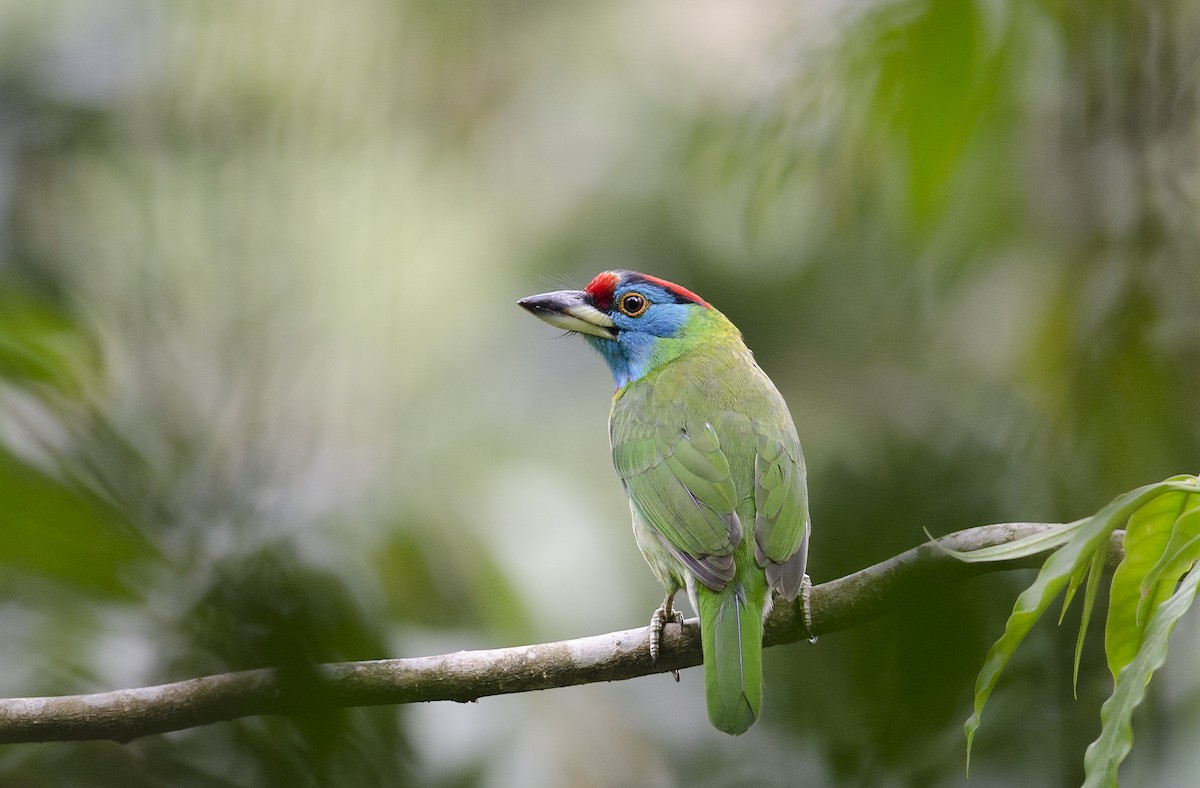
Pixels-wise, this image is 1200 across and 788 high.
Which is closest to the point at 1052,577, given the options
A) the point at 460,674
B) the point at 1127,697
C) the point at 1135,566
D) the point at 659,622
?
the point at 1127,697

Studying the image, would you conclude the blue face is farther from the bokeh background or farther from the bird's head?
the bokeh background

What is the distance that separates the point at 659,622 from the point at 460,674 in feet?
1.63

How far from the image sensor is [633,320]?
3164mm

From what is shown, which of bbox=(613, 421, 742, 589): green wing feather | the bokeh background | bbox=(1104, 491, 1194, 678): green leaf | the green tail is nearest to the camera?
the bokeh background

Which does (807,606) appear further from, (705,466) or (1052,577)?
(1052,577)

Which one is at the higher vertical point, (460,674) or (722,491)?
(722,491)

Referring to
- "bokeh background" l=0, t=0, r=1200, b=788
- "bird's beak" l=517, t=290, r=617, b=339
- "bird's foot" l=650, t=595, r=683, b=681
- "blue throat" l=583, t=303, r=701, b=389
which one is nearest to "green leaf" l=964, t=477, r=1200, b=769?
"bokeh background" l=0, t=0, r=1200, b=788

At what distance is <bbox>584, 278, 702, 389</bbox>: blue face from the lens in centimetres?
315

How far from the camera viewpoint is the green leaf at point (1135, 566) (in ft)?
4.08

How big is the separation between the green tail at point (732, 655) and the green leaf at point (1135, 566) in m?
0.85

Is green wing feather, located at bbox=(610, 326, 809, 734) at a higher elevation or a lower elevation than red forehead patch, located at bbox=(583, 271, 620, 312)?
lower

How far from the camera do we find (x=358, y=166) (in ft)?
6.20

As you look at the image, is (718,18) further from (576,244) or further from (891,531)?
(891,531)

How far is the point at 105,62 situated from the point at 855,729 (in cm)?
394
